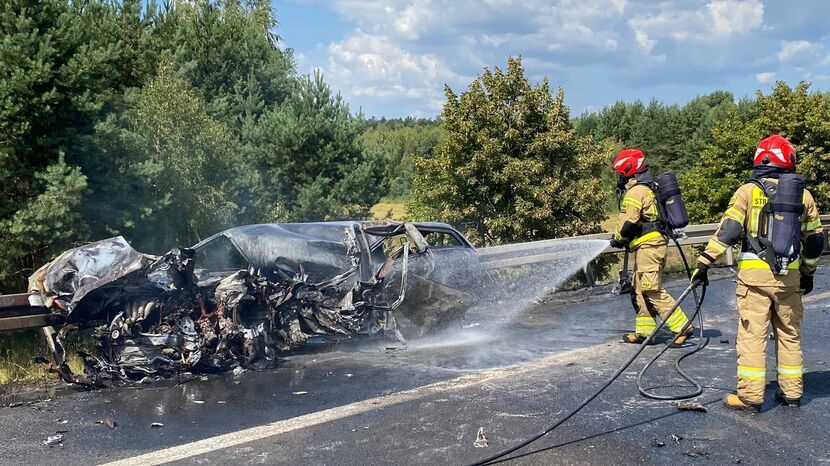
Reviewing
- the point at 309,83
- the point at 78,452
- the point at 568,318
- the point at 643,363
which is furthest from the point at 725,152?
the point at 78,452

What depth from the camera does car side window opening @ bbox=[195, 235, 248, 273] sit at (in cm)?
715

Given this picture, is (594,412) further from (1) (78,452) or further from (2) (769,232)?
(1) (78,452)

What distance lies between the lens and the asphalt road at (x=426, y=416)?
159 inches

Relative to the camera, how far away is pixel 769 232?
187 inches

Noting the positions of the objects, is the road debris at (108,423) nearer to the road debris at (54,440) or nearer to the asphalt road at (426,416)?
the asphalt road at (426,416)

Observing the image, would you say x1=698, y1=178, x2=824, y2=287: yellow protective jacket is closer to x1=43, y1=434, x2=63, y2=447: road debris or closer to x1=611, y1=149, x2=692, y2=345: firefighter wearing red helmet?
x1=611, y1=149, x2=692, y2=345: firefighter wearing red helmet

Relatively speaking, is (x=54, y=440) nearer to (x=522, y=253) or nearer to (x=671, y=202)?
(x=671, y=202)

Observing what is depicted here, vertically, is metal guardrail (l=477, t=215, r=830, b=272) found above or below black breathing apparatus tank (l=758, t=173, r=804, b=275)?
below

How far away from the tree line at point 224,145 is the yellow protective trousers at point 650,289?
6.87 meters

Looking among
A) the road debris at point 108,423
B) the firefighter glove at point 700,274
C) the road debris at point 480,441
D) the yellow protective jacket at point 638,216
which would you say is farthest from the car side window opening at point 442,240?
the road debris at point 108,423

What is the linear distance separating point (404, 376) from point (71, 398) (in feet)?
8.58

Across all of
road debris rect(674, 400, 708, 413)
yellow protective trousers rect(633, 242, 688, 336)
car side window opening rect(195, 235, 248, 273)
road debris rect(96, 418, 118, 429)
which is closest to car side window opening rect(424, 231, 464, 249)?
yellow protective trousers rect(633, 242, 688, 336)

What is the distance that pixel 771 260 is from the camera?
4.72 metres

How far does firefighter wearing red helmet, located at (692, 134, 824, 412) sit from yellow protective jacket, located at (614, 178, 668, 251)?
6.48ft
